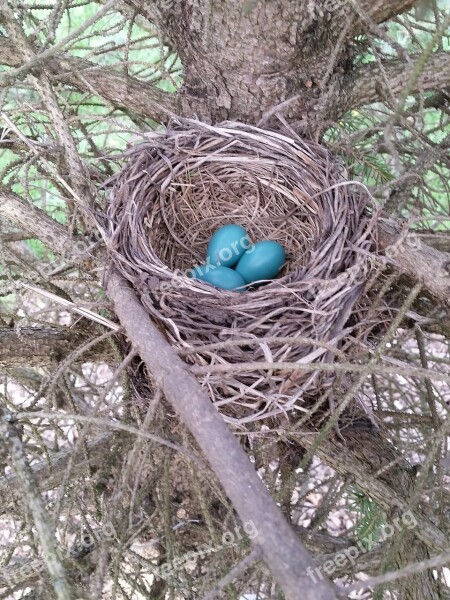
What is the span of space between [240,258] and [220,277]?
0.22m

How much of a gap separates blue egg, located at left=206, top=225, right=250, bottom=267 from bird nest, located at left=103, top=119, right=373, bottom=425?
9cm

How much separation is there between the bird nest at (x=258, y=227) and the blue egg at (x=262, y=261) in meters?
0.06

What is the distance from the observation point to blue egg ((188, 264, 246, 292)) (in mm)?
1857

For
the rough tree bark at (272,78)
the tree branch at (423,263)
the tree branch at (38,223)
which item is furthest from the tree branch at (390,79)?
the tree branch at (38,223)

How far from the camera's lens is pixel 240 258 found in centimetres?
206

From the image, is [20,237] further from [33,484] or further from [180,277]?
[33,484]

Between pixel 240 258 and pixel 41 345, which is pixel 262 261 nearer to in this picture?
pixel 240 258

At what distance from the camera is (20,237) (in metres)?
1.81

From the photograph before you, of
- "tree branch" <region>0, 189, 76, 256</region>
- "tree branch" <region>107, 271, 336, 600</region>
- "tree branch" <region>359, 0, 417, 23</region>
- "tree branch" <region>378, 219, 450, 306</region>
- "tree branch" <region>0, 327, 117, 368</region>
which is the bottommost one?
"tree branch" <region>107, 271, 336, 600</region>
